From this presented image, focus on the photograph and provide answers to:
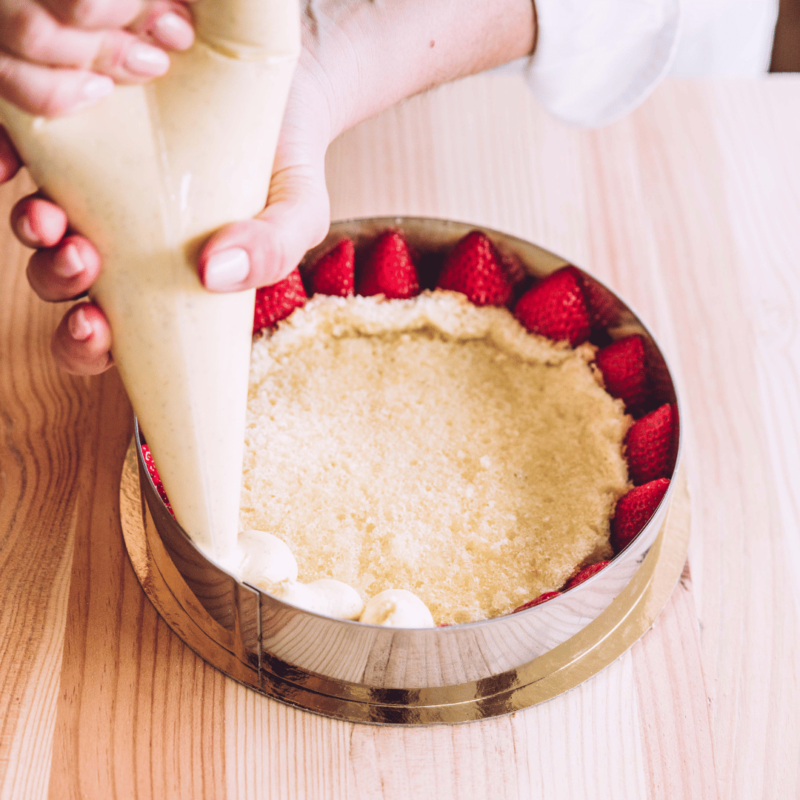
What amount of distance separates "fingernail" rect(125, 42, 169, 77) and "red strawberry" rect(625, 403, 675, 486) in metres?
0.46

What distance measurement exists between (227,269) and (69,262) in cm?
7

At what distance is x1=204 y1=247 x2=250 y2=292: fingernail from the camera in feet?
1.17

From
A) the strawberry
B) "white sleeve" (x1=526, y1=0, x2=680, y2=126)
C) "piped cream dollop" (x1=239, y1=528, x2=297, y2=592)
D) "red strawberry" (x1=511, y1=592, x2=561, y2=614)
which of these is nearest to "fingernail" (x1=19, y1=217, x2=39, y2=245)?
"piped cream dollop" (x1=239, y1=528, x2=297, y2=592)

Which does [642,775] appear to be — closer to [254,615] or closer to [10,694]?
[254,615]

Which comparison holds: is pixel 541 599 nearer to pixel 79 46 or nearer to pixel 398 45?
pixel 79 46

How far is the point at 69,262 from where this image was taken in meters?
0.35

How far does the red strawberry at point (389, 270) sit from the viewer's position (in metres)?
0.73

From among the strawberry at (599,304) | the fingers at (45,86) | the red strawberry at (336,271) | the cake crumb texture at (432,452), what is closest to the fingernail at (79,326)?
the fingers at (45,86)

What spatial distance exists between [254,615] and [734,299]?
2.00ft

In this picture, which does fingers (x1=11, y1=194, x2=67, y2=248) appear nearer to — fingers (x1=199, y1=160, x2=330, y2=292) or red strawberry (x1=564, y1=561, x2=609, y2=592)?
fingers (x1=199, y1=160, x2=330, y2=292)

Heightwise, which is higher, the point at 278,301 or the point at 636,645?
the point at 278,301

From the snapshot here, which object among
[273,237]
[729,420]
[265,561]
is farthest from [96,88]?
[729,420]

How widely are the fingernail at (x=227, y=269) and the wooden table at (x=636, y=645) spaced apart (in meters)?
0.33

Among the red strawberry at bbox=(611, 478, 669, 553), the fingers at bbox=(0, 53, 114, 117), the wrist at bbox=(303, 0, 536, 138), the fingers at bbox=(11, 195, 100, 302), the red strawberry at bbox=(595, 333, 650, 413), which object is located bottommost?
the red strawberry at bbox=(611, 478, 669, 553)
